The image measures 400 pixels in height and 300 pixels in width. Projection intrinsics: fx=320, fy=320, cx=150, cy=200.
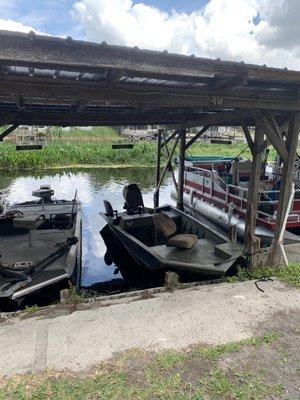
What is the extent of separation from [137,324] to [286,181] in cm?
422

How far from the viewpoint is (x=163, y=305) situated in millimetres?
5430

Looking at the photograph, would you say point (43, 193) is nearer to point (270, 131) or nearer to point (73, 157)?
point (270, 131)

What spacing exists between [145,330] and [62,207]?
793cm

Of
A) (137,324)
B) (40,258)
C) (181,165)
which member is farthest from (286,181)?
(181,165)

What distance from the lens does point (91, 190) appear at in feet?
66.4

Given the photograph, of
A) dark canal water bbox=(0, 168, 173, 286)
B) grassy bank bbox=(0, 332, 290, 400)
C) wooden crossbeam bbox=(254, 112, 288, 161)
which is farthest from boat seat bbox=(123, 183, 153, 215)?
grassy bank bbox=(0, 332, 290, 400)

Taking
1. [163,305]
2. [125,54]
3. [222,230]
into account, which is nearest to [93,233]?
[222,230]

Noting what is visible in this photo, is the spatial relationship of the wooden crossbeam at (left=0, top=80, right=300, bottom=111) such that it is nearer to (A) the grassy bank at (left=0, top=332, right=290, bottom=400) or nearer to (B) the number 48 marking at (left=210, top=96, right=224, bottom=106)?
(B) the number 48 marking at (left=210, top=96, right=224, bottom=106)

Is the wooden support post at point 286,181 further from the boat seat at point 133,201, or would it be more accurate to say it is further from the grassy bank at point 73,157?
the grassy bank at point 73,157

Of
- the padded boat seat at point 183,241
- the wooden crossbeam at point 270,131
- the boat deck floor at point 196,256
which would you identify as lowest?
the boat deck floor at point 196,256

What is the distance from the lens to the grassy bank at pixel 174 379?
11.7 feet

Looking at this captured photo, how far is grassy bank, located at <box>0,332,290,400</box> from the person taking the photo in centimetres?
355

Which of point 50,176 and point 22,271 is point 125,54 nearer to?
point 22,271

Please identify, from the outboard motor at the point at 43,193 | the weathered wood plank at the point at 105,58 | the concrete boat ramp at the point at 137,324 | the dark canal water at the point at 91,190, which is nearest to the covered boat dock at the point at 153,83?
the weathered wood plank at the point at 105,58
